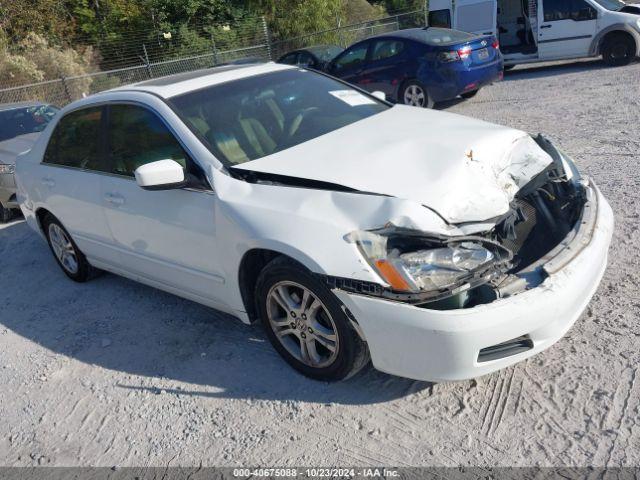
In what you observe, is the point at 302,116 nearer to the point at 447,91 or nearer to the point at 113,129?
the point at 113,129

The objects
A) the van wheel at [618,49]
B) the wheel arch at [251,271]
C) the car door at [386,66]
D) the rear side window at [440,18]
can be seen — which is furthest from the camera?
the rear side window at [440,18]

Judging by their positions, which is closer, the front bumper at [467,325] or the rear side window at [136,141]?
the front bumper at [467,325]

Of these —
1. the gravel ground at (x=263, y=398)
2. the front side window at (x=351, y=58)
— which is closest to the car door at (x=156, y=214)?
the gravel ground at (x=263, y=398)

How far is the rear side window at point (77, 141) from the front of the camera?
4.64m

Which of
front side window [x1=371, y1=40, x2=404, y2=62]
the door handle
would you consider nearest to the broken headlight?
the door handle

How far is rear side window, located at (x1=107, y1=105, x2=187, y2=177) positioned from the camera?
395 centimetres

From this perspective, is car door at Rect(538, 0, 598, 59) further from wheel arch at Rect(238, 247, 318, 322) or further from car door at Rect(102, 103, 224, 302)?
wheel arch at Rect(238, 247, 318, 322)

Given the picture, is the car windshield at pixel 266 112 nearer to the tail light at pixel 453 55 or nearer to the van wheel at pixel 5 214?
the van wheel at pixel 5 214

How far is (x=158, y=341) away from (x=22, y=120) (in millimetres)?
6485

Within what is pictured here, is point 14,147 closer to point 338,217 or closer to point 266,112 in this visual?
point 266,112

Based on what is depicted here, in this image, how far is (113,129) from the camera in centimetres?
448

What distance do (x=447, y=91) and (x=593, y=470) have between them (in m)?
8.47

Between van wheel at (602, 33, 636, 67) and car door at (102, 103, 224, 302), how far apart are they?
35.0 ft

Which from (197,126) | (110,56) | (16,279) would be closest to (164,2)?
(110,56)
